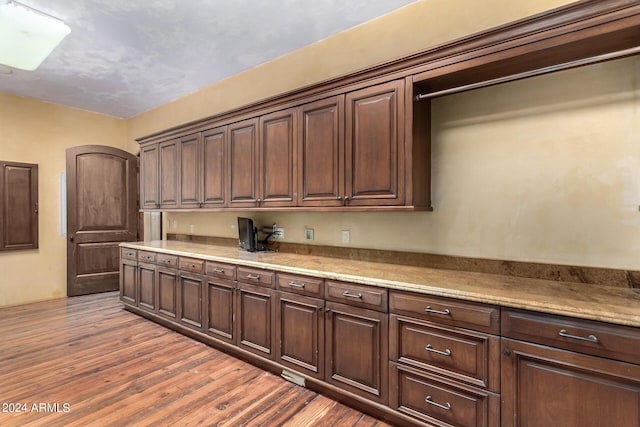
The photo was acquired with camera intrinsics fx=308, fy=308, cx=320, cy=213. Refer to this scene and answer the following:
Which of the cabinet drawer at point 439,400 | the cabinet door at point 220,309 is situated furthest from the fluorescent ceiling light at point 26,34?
the cabinet drawer at point 439,400

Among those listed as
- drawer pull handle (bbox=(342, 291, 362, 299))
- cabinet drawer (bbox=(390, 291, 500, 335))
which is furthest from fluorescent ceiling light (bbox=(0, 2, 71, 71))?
cabinet drawer (bbox=(390, 291, 500, 335))

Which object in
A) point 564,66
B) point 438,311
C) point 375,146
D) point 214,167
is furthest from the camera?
point 214,167

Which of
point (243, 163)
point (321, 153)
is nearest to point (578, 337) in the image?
point (321, 153)

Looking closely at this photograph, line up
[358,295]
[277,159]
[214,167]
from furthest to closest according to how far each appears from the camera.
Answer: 1. [214,167]
2. [277,159]
3. [358,295]

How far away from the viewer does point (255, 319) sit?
2.64 metres

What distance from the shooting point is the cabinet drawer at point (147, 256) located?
3.65 meters

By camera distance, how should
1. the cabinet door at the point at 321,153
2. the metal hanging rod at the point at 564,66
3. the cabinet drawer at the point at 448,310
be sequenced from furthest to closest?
the cabinet door at the point at 321,153, the cabinet drawer at the point at 448,310, the metal hanging rod at the point at 564,66

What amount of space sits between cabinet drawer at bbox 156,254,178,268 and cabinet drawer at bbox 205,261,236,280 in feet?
1.82

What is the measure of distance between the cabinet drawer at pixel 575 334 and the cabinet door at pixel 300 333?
1200 millimetres

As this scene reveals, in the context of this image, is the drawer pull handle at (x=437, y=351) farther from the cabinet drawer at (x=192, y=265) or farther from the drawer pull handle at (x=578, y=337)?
the cabinet drawer at (x=192, y=265)

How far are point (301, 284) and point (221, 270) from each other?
97 centimetres

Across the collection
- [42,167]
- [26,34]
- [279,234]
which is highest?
[26,34]

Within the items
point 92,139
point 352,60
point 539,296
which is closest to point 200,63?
point 352,60

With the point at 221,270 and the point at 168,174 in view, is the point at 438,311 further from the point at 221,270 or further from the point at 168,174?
the point at 168,174
